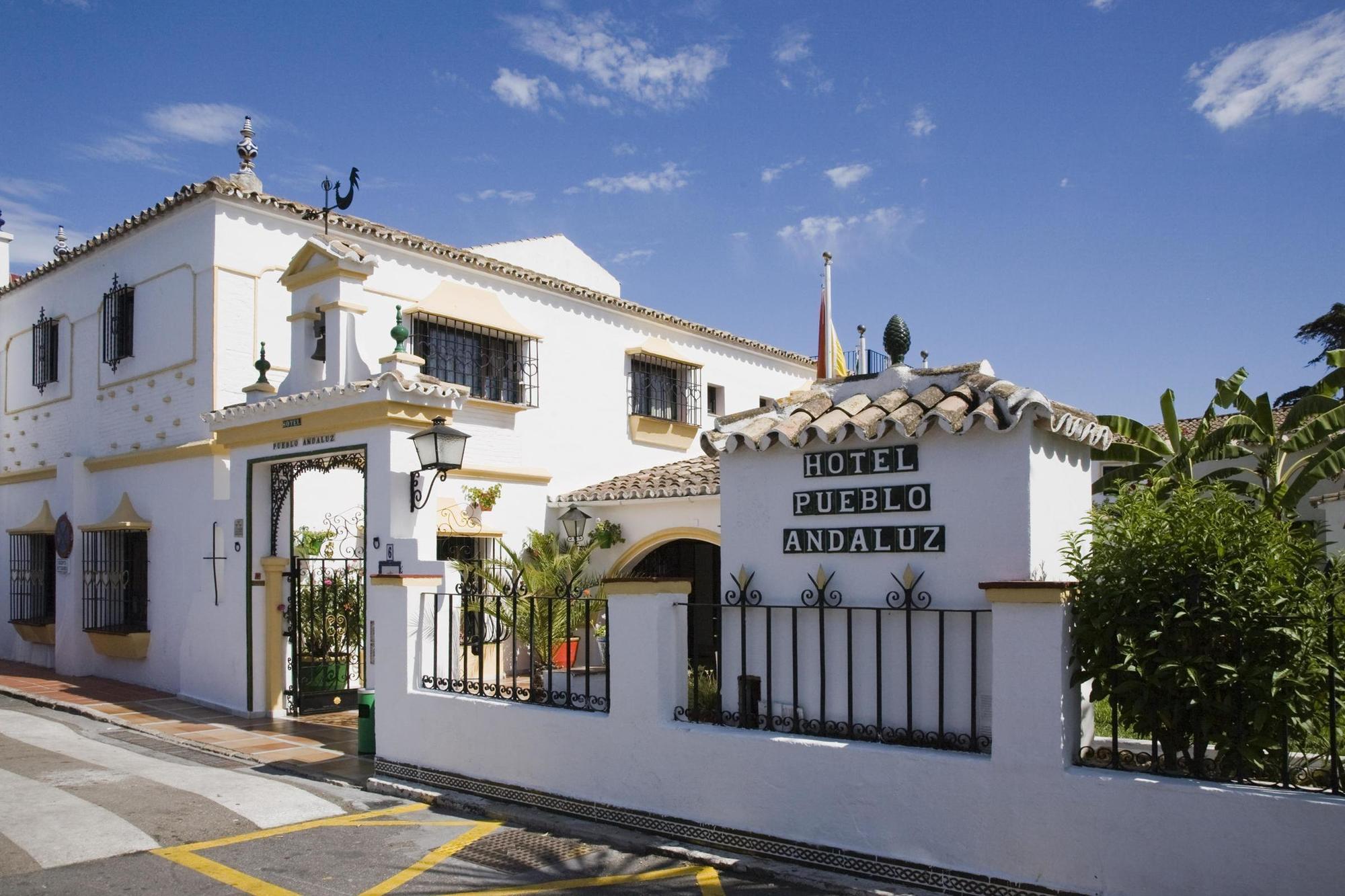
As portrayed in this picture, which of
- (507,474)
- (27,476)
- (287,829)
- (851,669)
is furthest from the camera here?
(27,476)

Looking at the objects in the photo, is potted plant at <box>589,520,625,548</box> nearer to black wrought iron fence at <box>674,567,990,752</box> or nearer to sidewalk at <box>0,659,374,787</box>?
sidewalk at <box>0,659,374,787</box>

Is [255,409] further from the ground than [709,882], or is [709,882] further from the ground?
[255,409]

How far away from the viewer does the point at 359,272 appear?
36.0 feet

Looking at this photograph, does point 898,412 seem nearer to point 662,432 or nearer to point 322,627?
point 322,627

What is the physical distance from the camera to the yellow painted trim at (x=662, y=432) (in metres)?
18.5

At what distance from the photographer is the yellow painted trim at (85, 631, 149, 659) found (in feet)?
47.4

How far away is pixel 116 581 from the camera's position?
49.6 feet

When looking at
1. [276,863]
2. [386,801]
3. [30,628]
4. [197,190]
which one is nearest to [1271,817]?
[276,863]

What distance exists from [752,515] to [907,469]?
1.19 meters

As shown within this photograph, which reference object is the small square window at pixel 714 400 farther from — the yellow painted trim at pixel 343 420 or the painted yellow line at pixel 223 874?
the painted yellow line at pixel 223 874

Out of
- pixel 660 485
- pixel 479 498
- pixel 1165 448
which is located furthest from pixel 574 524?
pixel 1165 448

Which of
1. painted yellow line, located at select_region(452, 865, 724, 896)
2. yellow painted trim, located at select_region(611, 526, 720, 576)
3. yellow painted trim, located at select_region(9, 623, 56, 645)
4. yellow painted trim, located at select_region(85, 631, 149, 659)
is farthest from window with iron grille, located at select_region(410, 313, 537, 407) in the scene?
painted yellow line, located at select_region(452, 865, 724, 896)

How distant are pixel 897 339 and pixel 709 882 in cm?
370

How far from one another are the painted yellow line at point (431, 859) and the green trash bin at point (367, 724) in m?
2.64
